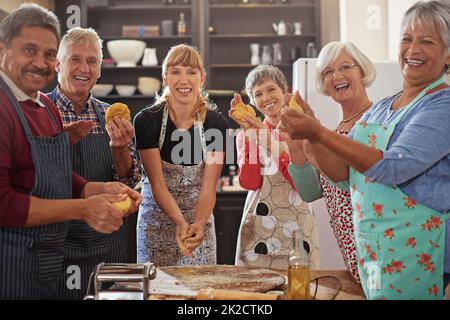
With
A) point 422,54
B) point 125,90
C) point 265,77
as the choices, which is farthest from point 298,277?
point 125,90

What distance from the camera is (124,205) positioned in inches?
59.3

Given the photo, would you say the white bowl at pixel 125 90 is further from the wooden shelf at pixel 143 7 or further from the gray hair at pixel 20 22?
the gray hair at pixel 20 22

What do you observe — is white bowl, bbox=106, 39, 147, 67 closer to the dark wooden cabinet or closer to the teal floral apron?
the dark wooden cabinet

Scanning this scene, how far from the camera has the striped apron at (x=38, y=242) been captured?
1.43 m

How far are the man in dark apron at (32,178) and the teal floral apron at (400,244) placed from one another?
670mm

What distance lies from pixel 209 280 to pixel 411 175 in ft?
2.17

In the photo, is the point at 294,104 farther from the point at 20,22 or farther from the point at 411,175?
the point at 20,22

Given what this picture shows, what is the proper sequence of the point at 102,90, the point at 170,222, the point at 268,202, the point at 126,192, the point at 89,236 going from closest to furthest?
the point at 126,192 < the point at 89,236 < the point at 170,222 < the point at 268,202 < the point at 102,90

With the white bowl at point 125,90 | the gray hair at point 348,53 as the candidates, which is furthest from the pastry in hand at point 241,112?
the white bowl at point 125,90

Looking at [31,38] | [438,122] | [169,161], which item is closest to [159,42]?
[169,161]

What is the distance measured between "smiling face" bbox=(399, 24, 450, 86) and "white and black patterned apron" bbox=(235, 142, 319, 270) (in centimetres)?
100

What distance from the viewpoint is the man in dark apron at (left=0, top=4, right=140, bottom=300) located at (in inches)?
54.8

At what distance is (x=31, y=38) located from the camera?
4.92 feet
